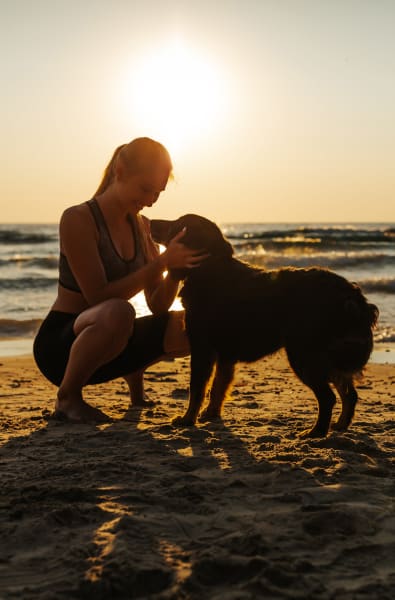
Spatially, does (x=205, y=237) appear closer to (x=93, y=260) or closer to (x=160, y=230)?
(x=160, y=230)

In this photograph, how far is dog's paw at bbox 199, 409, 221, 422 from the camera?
4297 mm

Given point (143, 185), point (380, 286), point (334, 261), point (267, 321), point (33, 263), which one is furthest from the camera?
point (334, 261)

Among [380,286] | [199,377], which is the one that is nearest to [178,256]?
[199,377]

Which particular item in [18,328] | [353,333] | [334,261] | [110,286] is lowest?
[334,261]

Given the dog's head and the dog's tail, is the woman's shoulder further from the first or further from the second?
the dog's tail

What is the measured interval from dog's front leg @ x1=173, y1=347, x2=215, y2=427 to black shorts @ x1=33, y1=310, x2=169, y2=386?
335mm

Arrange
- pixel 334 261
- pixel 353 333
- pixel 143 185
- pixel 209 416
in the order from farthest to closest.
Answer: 1. pixel 334 261
2. pixel 209 416
3. pixel 143 185
4. pixel 353 333

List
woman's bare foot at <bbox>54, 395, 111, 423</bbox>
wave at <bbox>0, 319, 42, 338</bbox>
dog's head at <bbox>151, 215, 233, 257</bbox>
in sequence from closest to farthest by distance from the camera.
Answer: woman's bare foot at <bbox>54, 395, 111, 423</bbox> < dog's head at <bbox>151, 215, 233, 257</bbox> < wave at <bbox>0, 319, 42, 338</bbox>

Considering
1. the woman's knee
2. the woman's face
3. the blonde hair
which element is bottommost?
the woman's knee

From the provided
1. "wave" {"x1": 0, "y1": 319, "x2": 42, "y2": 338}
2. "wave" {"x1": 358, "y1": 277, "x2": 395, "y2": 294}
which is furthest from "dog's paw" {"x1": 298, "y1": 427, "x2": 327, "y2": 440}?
"wave" {"x1": 358, "y1": 277, "x2": 395, "y2": 294}

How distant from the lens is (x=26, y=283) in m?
16.2

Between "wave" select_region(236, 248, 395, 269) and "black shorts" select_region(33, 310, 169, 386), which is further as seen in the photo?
"wave" select_region(236, 248, 395, 269)

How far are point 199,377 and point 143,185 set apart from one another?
1.22m

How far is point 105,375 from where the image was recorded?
441 cm
